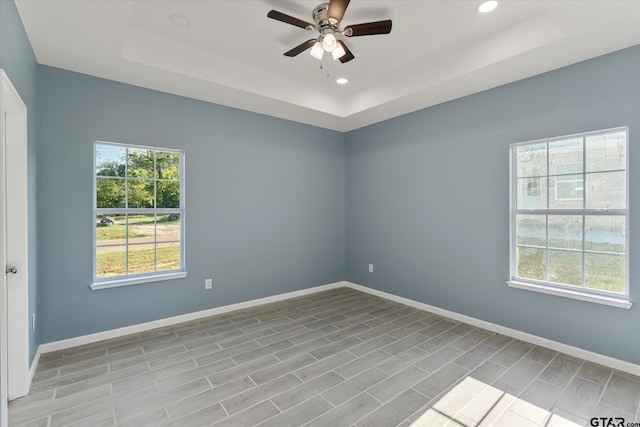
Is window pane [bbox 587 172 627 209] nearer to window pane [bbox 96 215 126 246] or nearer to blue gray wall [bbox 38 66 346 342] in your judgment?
blue gray wall [bbox 38 66 346 342]

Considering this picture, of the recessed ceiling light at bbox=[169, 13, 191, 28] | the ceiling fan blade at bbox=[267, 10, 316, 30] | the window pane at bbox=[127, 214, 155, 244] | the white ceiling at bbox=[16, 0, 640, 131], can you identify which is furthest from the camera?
the window pane at bbox=[127, 214, 155, 244]

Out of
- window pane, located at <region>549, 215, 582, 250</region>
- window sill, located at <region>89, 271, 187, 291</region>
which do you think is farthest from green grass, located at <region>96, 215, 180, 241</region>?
window pane, located at <region>549, 215, 582, 250</region>

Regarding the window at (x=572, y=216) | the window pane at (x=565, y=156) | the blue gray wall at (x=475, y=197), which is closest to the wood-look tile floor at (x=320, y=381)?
the blue gray wall at (x=475, y=197)

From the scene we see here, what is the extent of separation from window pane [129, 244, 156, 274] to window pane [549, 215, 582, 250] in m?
4.28

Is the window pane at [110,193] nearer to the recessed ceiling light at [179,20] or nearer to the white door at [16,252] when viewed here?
the white door at [16,252]

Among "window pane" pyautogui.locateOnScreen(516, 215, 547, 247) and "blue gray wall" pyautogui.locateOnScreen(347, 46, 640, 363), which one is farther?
"window pane" pyautogui.locateOnScreen(516, 215, 547, 247)

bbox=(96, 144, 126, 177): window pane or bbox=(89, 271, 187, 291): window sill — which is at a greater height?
bbox=(96, 144, 126, 177): window pane

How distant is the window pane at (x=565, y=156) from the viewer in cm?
289

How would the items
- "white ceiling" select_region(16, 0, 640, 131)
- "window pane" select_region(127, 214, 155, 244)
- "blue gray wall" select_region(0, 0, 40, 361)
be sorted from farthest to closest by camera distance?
"window pane" select_region(127, 214, 155, 244) < "white ceiling" select_region(16, 0, 640, 131) < "blue gray wall" select_region(0, 0, 40, 361)

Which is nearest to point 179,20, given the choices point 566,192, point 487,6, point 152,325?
point 487,6

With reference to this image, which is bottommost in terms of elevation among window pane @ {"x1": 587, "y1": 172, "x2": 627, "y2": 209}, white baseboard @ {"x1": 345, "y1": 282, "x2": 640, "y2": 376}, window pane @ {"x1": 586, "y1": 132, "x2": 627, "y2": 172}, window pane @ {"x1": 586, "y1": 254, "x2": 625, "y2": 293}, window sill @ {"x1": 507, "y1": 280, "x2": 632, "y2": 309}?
white baseboard @ {"x1": 345, "y1": 282, "x2": 640, "y2": 376}

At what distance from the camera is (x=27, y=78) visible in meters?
2.45

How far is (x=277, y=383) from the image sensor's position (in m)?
2.43

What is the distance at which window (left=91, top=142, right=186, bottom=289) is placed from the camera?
324 cm
